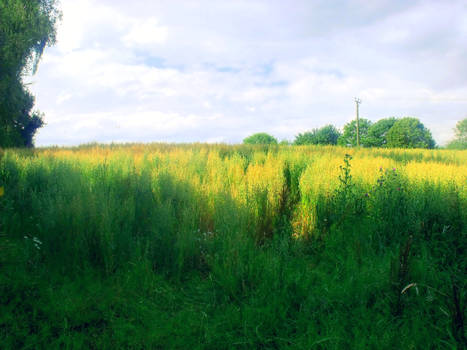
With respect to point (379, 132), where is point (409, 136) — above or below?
below

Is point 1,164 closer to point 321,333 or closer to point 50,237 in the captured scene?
point 50,237

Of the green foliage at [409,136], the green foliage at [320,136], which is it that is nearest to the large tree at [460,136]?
the green foliage at [409,136]

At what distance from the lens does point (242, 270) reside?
10.4 ft

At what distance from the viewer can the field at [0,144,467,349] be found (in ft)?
8.63

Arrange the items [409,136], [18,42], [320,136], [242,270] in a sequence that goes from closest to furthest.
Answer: [242,270] → [18,42] → [409,136] → [320,136]

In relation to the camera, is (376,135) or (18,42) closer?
(18,42)

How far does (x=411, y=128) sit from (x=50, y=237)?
133 ft

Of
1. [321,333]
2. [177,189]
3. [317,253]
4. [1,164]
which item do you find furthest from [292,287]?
[1,164]

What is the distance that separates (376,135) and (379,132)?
0.56m

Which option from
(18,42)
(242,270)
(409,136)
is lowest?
(242,270)

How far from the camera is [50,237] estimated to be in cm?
390

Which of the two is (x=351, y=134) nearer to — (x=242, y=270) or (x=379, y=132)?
(x=379, y=132)

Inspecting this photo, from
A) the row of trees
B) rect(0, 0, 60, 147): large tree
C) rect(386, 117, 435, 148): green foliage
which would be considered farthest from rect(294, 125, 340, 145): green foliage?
rect(0, 0, 60, 147): large tree

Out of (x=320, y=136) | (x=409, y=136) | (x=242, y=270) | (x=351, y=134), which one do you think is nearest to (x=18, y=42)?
(x=242, y=270)
